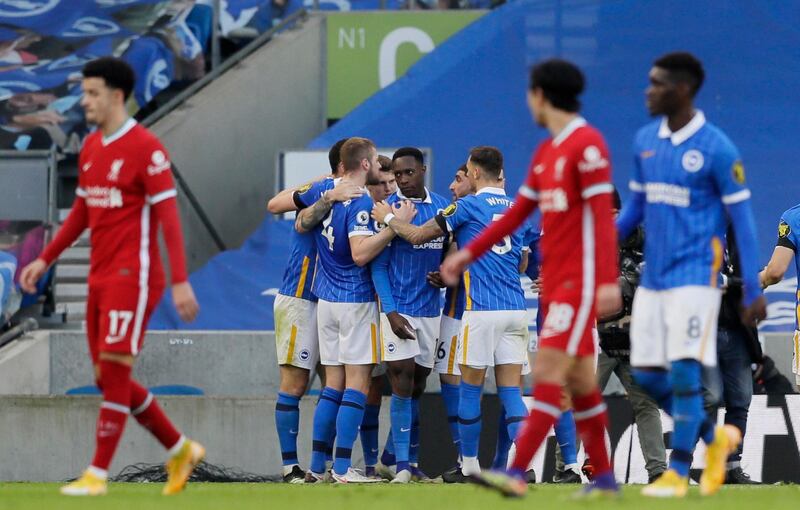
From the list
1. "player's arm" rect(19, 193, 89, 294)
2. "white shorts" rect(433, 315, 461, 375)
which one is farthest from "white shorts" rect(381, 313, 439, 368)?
"player's arm" rect(19, 193, 89, 294)

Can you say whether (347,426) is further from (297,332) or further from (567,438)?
(567,438)

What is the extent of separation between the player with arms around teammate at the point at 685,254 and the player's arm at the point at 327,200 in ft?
12.0

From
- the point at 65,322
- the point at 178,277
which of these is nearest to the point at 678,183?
the point at 178,277

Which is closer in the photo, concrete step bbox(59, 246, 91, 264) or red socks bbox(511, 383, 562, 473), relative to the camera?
red socks bbox(511, 383, 562, 473)

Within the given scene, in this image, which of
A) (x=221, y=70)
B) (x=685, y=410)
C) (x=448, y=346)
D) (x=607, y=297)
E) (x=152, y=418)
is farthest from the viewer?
(x=221, y=70)

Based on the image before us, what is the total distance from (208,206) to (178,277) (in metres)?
12.3

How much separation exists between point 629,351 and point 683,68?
4124 mm

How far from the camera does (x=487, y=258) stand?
11.4m

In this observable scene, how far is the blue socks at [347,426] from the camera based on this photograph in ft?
36.3

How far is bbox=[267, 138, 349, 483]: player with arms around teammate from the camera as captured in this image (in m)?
11.5

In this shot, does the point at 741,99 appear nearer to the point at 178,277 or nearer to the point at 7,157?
the point at 7,157

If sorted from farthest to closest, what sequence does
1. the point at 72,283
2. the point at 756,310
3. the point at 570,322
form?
the point at 72,283, the point at 756,310, the point at 570,322

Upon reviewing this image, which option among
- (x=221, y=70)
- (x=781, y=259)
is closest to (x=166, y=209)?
(x=781, y=259)

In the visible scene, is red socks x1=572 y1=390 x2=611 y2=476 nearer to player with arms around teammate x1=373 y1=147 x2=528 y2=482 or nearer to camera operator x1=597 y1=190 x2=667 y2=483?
player with arms around teammate x1=373 y1=147 x2=528 y2=482
